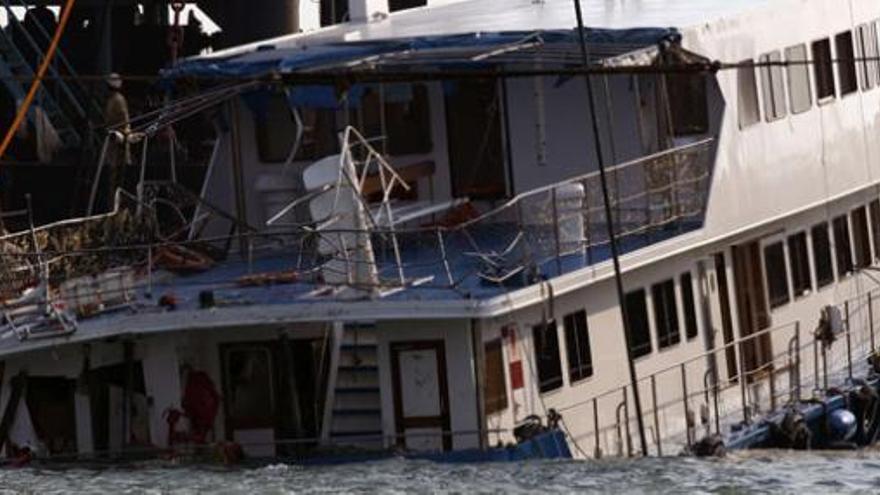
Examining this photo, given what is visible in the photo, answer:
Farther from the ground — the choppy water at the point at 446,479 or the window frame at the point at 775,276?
the window frame at the point at 775,276

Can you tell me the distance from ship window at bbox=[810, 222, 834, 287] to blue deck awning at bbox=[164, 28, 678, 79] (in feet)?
13.8

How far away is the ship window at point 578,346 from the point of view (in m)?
27.3

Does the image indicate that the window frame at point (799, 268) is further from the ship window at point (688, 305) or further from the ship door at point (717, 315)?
the ship window at point (688, 305)

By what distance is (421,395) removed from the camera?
1030 inches

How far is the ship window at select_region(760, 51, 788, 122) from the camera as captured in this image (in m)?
30.4

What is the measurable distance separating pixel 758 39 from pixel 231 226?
5.40 metres

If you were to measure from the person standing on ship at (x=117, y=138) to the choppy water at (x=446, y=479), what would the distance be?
13.7 feet

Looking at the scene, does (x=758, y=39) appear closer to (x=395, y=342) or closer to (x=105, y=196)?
(x=395, y=342)

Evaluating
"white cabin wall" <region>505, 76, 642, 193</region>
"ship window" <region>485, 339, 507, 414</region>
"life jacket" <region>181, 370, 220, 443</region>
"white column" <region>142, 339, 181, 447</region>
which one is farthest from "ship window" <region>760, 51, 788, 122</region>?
"white column" <region>142, 339, 181, 447</region>

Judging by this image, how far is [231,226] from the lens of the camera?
30172 mm

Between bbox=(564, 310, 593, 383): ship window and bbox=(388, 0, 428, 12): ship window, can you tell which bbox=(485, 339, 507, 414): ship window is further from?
bbox=(388, 0, 428, 12): ship window

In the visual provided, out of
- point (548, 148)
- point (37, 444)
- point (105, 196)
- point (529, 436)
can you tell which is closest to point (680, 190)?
point (548, 148)

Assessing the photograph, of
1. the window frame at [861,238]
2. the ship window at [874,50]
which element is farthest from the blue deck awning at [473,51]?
the ship window at [874,50]

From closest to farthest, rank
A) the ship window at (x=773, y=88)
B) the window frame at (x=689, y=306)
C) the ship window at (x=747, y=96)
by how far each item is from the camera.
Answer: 1. the window frame at (x=689, y=306)
2. the ship window at (x=747, y=96)
3. the ship window at (x=773, y=88)
